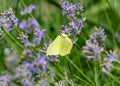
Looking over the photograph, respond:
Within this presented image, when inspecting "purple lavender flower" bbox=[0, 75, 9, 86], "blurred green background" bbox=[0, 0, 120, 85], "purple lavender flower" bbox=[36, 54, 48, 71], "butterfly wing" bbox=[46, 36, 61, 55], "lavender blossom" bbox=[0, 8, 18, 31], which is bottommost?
"purple lavender flower" bbox=[0, 75, 9, 86]

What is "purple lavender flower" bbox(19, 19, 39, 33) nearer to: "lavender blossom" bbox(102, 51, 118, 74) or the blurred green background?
"lavender blossom" bbox(102, 51, 118, 74)

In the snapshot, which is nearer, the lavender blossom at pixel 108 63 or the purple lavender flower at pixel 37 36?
the lavender blossom at pixel 108 63

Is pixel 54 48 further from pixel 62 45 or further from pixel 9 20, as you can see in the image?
pixel 9 20

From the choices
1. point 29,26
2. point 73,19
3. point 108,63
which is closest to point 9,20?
point 29,26

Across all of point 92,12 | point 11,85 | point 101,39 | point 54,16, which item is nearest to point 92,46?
point 101,39

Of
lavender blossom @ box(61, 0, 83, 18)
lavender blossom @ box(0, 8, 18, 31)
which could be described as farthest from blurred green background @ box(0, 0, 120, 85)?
lavender blossom @ box(0, 8, 18, 31)

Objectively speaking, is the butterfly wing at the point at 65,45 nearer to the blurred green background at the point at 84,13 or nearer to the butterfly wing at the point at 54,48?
the butterfly wing at the point at 54,48

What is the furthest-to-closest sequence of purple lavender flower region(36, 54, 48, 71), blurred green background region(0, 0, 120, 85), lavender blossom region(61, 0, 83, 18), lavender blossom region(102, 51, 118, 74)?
blurred green background region(0, 0, 120, 85) → lavender blossom region(61, 0, 83, 18) → purple lavender flower region(36, 54, 48, 71) → lavender blossom region(102, 51, 118, 74)

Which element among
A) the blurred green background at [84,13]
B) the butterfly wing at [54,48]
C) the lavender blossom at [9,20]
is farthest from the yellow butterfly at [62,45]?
the blurred green background at [84,13]

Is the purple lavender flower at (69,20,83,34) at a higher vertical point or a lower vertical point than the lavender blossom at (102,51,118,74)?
higher
